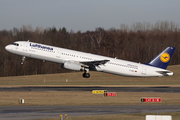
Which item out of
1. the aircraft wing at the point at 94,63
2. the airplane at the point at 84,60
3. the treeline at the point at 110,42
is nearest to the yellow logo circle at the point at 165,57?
the airplane at the point at 84,60

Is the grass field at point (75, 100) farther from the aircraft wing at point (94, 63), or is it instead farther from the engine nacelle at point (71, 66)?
the aircraft wing at point (94, 63)

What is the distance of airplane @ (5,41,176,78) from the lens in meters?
51.0

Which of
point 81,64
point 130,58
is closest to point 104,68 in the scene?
point 81,64

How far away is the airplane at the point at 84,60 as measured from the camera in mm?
51000

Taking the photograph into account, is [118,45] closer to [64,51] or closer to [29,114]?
[64,51]

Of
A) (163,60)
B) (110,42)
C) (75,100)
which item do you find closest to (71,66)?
(75,100)

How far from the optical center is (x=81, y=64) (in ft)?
175

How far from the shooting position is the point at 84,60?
176ft

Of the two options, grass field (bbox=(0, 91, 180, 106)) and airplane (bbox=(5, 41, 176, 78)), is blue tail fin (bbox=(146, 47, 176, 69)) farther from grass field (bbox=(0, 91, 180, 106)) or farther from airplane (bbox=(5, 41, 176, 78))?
grass field (bbox=(0, 91, 180, 106))

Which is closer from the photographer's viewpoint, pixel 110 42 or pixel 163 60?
pixel 163 60

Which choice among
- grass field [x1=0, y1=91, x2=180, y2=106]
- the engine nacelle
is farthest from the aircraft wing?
grass field [x1=0, y1=91, x2=180, y2=106]

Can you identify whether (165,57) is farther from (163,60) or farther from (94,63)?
(94,63)

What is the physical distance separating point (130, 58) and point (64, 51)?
81.1m

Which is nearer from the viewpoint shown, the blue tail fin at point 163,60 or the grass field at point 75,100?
the grass field at point 75,100
